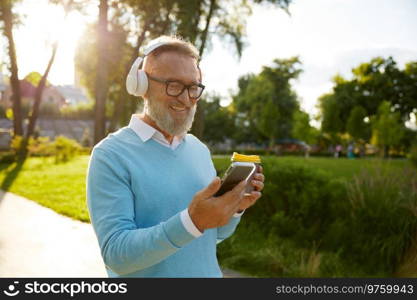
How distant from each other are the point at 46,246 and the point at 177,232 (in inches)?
242

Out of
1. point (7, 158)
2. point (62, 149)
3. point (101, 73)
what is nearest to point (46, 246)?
point (101, 73)

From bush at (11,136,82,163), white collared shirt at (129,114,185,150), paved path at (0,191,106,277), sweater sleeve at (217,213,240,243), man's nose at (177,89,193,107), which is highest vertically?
man's nose at (177,89,193,107)

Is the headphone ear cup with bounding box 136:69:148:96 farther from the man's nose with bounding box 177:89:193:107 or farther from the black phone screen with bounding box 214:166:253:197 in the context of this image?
the black phone screen with bounding box 214:166:253:197

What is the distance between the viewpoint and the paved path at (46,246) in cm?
594

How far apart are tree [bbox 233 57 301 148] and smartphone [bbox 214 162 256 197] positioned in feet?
200

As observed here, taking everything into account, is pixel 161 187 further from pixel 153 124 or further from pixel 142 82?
pixel 142 82

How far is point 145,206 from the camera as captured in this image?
1.96 meters

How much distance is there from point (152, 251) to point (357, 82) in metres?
63.0

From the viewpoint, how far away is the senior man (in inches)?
65.9

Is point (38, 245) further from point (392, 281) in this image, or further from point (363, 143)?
point (363, 143)

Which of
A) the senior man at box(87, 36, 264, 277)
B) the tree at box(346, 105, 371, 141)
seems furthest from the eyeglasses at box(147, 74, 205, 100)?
the tree at box(346, 105, 371, 141)

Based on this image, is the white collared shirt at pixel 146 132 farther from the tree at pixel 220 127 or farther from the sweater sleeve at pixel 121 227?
the tree at pixel 220 127

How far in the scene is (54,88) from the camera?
8381cm

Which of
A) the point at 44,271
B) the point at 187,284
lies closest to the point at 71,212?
the point at 44,271
